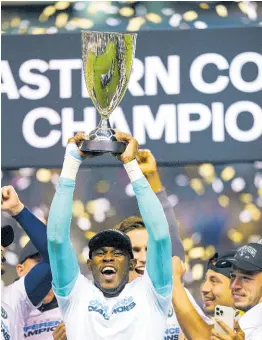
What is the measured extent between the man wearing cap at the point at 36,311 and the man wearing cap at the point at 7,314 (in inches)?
1.9

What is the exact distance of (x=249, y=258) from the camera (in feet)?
13.0

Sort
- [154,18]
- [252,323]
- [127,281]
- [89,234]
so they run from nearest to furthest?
[127,281]
[252,323]
[89,234]
[154,18]

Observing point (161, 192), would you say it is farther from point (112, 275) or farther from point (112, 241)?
point (112, 275)

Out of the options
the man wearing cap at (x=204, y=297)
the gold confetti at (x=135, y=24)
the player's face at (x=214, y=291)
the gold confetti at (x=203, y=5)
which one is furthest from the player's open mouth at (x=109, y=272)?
the gold confetti at (x=203, y=5)

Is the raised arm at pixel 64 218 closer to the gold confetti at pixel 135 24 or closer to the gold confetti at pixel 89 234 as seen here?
the gold confetti at pixel 89 234

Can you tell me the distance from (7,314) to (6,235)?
0.34m

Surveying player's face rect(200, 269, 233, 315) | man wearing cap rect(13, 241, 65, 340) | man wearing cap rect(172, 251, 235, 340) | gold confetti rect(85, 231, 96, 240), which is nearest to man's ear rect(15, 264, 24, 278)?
man wearing cap rect(13, 241, 65, 340)

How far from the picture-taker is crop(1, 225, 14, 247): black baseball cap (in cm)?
409

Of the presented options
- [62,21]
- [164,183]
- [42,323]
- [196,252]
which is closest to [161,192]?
[164,183]

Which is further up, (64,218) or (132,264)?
(64,218)

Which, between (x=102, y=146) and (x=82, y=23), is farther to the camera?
(x=82, y=23)

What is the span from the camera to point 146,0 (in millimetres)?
4113

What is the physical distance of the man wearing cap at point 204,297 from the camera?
395 centimetres

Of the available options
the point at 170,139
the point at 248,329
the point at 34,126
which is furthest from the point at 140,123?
the point at 248,329
